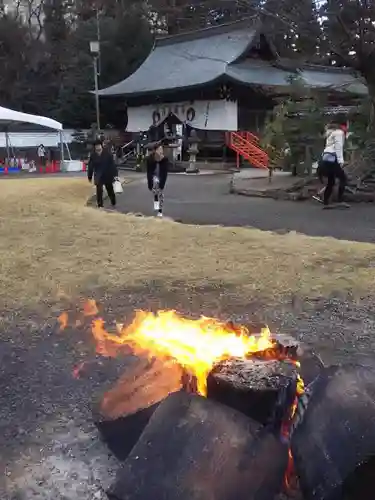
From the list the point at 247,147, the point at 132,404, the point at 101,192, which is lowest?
the point at 132,404

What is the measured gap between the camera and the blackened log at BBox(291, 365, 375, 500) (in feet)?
7.21

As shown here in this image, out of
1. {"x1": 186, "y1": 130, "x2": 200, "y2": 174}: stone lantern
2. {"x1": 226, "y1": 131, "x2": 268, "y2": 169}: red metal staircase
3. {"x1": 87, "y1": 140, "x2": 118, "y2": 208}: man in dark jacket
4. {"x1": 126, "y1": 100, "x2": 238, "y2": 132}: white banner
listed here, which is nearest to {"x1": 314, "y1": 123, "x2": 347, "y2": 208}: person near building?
{"x1": 87, "y1": 140, "x2": 118, "y2": 208}: man in dark jacket

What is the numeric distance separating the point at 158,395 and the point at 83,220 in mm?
5205

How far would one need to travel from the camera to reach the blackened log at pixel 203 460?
2208 mm

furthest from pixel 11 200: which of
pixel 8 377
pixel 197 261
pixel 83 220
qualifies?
pixel 8 377

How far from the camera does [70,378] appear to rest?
3.75 m

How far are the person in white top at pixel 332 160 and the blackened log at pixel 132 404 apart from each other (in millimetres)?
8751

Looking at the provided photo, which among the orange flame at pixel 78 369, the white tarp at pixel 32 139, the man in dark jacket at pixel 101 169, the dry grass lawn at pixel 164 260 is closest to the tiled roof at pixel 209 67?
the white tarp at pixel 32 139

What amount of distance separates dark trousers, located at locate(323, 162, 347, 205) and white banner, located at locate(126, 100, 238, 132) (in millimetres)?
12900

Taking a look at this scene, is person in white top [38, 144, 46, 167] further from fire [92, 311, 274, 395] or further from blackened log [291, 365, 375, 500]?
blackened log [291, 365, 375, 500]

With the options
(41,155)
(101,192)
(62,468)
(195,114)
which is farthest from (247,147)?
(62,468)

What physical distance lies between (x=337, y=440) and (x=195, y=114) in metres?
23.8

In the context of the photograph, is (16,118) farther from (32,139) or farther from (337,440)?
(337,440)

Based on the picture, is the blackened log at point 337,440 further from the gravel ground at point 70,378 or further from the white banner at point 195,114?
the white banner at point 195,114
